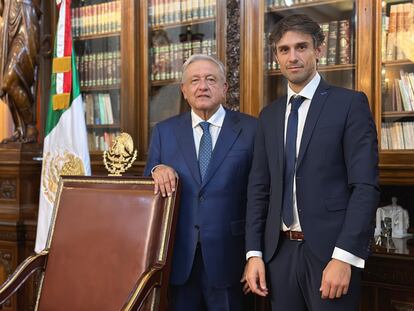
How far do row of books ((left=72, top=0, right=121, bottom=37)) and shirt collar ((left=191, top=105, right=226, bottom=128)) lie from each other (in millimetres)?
1460

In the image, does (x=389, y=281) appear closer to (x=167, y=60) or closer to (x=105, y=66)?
(x=167, y=60)

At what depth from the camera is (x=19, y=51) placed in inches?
122

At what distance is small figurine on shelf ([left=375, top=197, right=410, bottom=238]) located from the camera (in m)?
2.51

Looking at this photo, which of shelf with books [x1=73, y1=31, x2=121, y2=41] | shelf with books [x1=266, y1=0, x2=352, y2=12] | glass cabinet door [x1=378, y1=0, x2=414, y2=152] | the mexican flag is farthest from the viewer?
shelf with books [x1=73, y1=31, x2=121, y2=41]

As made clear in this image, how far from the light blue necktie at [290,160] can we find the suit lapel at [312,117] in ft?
0.14

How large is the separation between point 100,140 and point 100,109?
0.21 meters

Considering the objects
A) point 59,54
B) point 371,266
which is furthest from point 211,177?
point 59,54

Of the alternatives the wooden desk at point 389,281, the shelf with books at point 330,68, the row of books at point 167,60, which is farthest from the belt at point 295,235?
the row of books at point 167,60

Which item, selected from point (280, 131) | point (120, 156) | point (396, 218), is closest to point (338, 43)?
point (396, 218)

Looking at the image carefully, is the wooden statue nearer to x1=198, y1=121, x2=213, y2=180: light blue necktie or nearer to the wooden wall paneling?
the wooden wall paneling

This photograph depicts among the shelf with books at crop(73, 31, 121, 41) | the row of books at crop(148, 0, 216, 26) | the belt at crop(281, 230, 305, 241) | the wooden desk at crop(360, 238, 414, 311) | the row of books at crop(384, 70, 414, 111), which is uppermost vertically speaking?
the row of books at crop(148, 0, 216, 26)

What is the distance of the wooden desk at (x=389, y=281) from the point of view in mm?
2104

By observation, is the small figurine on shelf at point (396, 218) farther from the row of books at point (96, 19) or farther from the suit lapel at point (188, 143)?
the row of books at point (96, 19)

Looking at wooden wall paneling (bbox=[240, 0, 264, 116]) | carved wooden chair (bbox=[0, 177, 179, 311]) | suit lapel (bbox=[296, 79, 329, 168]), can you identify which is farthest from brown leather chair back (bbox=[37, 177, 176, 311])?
wooden wall paneling (bbox=[240, 0, 264, 116])
